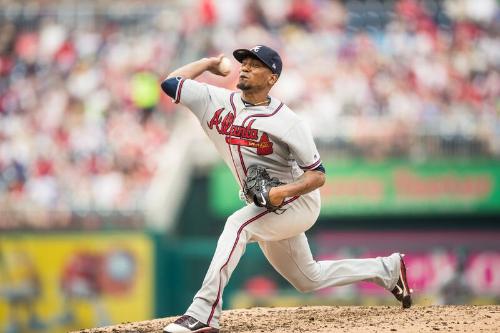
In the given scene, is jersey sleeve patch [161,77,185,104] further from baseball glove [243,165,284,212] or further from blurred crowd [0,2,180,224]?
blurred crowd [0,2,180,224]

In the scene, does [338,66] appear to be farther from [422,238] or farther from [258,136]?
[258,136]

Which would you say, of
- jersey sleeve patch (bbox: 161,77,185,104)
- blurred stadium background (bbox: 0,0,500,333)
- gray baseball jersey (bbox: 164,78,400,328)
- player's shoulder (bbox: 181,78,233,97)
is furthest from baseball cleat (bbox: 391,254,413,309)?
blurred stadium background (bbox: 0,0,500,333)

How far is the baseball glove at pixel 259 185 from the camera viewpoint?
A: 6.39 meters

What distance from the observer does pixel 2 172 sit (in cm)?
1509

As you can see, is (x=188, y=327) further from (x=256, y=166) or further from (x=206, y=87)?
(x=206, y=87)

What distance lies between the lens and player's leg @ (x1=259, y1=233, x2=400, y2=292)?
6.89 m

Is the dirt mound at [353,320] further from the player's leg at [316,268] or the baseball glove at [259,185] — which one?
the baseball glove at [259,185]

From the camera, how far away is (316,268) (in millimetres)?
7016

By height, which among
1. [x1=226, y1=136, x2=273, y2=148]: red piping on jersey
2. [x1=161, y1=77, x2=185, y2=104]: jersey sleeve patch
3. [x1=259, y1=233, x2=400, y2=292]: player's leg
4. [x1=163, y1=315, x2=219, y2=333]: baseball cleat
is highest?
[x1=161, y1=77, x2=185, y2=104]: jersey sleeve patch

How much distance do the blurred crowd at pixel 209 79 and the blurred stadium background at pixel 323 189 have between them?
0.09 feet

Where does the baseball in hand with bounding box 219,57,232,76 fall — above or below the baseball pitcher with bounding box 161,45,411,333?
above

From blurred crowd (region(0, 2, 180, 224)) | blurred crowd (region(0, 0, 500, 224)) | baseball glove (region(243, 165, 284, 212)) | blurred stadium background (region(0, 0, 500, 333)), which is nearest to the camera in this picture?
baseball glove (region(243, 165, 284, 212))

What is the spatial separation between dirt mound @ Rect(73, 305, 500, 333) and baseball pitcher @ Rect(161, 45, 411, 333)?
17.2 inches

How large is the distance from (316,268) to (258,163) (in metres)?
0.88
